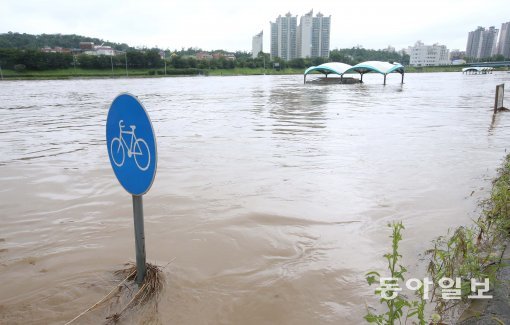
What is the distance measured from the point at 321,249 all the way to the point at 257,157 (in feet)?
13.2

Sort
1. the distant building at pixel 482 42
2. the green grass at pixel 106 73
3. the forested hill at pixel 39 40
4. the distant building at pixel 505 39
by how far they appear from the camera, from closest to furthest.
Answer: the green grass at pixel 106 73 → the forested hill at pixel 39 40 → the distant building at pixel 505 39 → the distant building at pixel 482 42

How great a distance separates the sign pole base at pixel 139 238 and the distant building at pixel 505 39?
644ft

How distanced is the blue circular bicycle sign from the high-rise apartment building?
15551cm

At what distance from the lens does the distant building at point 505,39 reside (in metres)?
163

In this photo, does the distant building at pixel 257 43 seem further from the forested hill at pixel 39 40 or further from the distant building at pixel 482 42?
the distant building at pixel 482 42

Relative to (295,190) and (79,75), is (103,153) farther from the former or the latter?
(79,75)

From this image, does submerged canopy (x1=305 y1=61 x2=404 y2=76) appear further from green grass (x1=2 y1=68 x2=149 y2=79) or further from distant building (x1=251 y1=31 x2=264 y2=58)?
distant building (x1=251 y1=31 x2=264 y2=58)

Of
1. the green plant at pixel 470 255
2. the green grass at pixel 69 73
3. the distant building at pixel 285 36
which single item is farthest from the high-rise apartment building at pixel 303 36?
the green plant at pixel 470 255

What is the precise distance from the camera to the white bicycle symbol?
2305 millimetres

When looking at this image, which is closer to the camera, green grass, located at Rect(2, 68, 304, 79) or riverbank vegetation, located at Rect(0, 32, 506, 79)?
green grass, located at Rect(2, 68, 304, 79)

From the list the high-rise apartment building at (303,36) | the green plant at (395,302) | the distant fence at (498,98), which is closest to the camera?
the green plant at (395,302)

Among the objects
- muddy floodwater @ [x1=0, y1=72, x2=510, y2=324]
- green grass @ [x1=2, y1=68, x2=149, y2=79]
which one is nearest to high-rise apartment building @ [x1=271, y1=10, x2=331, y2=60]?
green grass @ [x1=2, y1=68, x2=149, y2=79]

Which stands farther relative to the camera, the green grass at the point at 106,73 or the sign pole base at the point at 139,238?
the green grass at the point at 106,73

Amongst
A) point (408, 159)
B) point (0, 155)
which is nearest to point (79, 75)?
point (0, 155)
